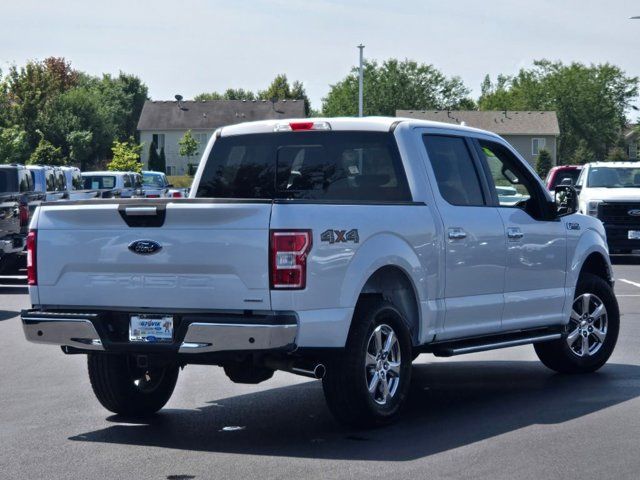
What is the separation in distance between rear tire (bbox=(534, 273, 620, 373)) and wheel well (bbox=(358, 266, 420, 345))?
7.76ft

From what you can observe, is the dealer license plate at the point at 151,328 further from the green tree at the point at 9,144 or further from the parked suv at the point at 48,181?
the green tree at the point at 9,144

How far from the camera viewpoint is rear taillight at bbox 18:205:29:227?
918 inches

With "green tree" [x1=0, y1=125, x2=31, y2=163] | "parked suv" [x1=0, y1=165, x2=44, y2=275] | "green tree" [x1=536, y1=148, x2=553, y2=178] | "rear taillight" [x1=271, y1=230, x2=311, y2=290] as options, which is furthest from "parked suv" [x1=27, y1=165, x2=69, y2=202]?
"green tree" [x1=536, y1=148, x2=553, y2=178]

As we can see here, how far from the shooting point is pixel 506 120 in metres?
130

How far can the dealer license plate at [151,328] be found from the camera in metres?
8.55

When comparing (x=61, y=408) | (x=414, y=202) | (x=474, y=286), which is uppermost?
(x=414, y=202)

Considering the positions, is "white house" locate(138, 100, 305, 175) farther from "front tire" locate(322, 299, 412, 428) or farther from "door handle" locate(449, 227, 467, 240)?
"front tire" locate(322, 299, 412, 428)

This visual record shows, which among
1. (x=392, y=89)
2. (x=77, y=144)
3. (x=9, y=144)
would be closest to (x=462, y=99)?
(x=392, y=89)

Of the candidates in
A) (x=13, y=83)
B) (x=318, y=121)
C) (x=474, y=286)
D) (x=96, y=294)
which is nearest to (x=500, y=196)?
(x=474, y=286)

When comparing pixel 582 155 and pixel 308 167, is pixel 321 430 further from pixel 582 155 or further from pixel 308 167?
pixel 582 155

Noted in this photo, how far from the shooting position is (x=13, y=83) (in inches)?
3698

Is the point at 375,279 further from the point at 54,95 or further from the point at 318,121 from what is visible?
the point at 54,95

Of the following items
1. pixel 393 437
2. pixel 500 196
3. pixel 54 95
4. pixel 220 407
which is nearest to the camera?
pixel 393 437

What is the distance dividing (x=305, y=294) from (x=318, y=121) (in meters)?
2.19
